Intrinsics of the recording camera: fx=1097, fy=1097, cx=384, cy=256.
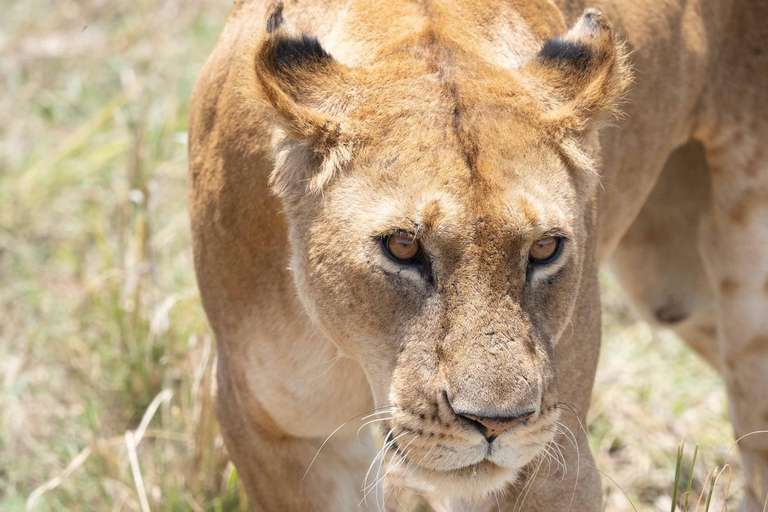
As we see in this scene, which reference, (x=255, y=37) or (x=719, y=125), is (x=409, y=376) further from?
(x=719, y=125)

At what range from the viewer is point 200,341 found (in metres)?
4.20

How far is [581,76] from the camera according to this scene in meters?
2.49

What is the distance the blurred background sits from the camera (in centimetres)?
386

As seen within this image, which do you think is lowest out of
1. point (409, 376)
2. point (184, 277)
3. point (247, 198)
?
point (184, 277)

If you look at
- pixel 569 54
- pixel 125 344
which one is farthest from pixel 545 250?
pixel 125 344

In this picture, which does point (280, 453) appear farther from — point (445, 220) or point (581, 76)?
point (581, 76)

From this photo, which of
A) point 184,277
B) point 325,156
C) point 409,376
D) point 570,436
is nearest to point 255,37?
point 325,156

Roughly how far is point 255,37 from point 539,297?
90cm

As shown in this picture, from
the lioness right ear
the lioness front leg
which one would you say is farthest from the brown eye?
the lioness front leg

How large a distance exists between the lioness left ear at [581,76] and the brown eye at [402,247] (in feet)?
1.58

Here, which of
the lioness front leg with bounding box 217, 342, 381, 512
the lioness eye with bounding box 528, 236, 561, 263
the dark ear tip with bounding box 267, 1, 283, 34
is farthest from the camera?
the lioness front leg with bounding box 217, 342, 381, 512

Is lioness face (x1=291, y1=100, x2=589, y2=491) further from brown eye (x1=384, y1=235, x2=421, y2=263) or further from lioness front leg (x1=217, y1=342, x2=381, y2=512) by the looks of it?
lioness front leg (x1=217, y1=342, x2=381, y2=512)

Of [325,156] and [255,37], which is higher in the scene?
[255,37]

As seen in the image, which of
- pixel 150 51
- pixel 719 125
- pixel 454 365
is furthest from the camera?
pixel 150 51
